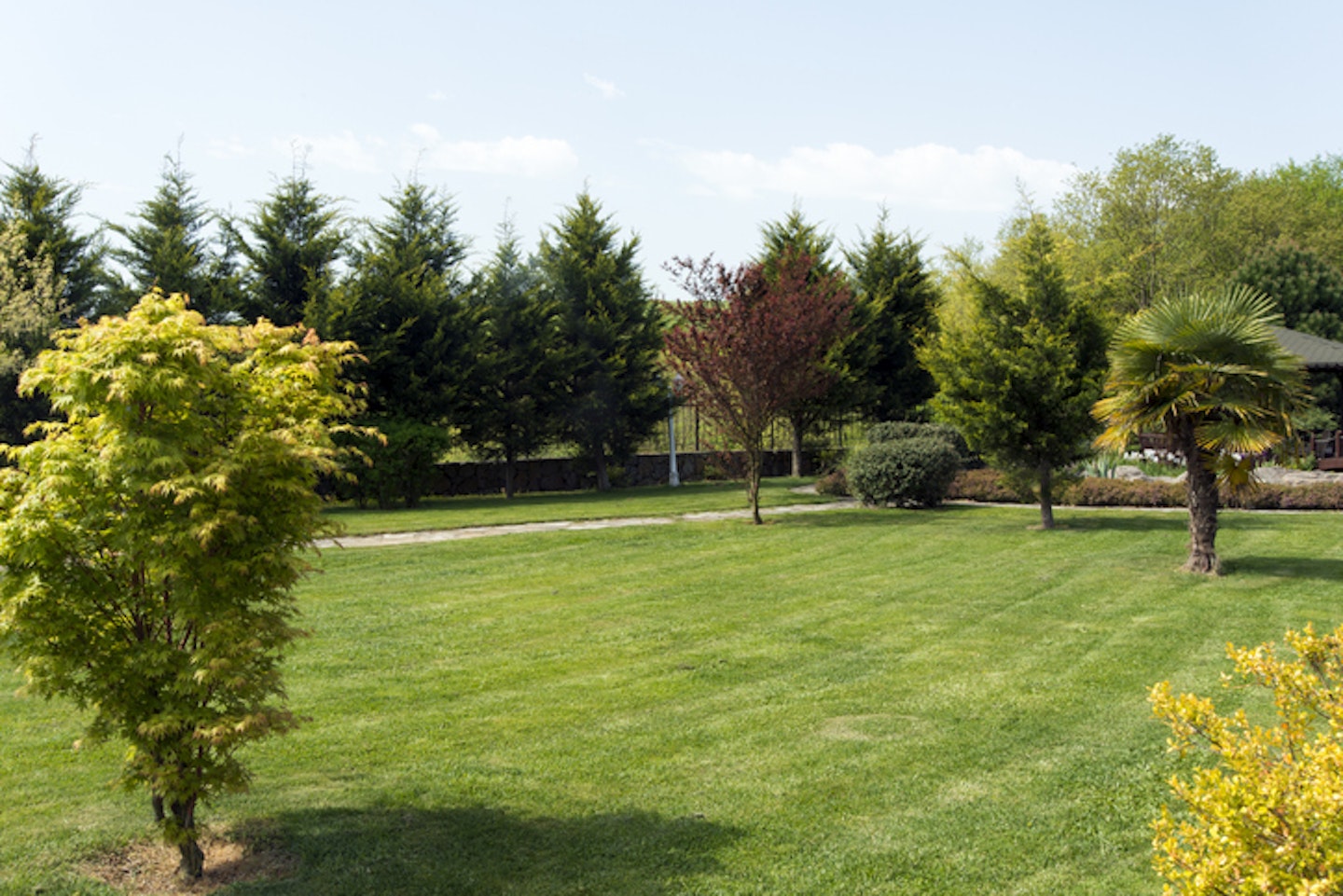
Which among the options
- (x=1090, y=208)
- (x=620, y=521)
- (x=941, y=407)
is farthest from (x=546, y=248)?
(x=1090, y=208)

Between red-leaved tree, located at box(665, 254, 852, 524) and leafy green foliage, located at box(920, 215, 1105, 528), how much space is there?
7.91 ft

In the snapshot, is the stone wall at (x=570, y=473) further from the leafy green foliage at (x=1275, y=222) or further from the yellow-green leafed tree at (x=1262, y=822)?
the leafy green foliage at (x=1275, y=222)

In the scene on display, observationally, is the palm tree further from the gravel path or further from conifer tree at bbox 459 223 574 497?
conifer tree at bbox 459 223 574 497

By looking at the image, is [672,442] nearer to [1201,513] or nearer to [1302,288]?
[1201,513]

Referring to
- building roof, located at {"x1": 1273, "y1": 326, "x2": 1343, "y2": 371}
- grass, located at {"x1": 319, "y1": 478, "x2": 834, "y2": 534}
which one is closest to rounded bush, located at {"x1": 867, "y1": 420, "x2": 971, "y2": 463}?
grass, located at {"x1": 319, "y1": 478, "x2": 834, "y2": 534}

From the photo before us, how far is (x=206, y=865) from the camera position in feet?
14.1

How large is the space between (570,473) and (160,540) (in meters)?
21.2

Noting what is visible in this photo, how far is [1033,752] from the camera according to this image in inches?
216

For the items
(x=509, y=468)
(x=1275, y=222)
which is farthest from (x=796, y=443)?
(x=1275, y=222)

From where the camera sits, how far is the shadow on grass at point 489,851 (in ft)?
13.2

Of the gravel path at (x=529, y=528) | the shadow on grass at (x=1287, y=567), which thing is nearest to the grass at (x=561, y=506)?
the gravel path at (x=529, y=528)

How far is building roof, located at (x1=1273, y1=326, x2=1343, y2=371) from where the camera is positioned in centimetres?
2024

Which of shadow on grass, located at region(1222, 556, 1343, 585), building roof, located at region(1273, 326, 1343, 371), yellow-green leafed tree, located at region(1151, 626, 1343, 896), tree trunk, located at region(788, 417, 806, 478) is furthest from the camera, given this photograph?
tree trunk, located at region(788, 417, 806, 478)

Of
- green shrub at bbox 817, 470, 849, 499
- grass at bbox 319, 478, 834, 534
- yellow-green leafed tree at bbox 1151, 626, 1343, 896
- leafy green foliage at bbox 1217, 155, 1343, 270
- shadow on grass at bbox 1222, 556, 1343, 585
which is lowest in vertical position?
shadow on grass at bbox 1222, 556, 1343, 585
